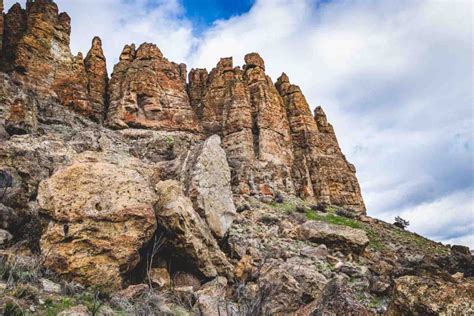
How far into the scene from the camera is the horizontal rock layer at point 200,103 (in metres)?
31.3

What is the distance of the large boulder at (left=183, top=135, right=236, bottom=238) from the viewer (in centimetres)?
1201

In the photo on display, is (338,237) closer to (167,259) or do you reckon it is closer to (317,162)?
(167,259)

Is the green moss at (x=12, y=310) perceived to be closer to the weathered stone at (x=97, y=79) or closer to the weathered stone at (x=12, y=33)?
the weathered stone at (x=97, y=79)

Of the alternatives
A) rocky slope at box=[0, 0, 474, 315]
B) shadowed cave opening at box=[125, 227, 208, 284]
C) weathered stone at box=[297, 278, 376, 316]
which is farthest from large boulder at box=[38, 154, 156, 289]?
weathered stone at box=[297, 278, 376, 316]

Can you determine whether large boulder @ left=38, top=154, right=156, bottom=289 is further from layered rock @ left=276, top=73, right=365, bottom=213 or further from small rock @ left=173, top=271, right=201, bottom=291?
layered rock @ left=276, top=73, right=365, bottom=213

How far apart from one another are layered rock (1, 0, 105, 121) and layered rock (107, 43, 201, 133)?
2.46 meters

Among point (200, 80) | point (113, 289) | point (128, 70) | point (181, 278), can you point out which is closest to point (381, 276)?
point (181, 278)

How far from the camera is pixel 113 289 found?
7.80 meters

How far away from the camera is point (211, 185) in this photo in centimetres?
1306

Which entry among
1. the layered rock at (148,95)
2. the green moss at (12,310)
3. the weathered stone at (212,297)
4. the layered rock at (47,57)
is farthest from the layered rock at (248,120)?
the green moss at (12,310)

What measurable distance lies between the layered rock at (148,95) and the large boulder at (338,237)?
21876 mm

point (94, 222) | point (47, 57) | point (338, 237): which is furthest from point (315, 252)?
point (47, 57)

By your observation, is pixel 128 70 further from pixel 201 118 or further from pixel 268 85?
pixel 268 85

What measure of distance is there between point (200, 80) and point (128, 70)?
424 inches
